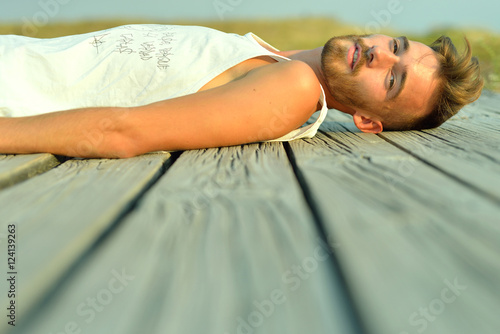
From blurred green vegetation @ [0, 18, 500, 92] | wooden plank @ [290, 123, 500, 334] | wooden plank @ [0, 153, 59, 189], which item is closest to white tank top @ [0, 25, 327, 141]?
wooden plank @ [0, 153, 59, 189]

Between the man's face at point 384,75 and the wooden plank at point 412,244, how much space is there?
1.08 metres

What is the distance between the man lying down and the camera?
5.15 ft

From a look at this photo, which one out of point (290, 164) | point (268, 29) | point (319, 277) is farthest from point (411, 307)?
point (268, 29)

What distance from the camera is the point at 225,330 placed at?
1.69ft

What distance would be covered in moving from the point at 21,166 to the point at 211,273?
960 mm

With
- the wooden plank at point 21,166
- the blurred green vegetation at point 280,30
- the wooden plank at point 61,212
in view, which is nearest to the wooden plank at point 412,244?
the wooden plank at point 61,212

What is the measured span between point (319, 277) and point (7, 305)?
0.43 metres

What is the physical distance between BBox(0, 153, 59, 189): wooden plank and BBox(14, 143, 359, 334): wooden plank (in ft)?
1.70

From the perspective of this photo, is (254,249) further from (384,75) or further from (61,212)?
(384,75)

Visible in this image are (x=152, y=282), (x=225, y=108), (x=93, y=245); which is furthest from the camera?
(x=225, y=108)

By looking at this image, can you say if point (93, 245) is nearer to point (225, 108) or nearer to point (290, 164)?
point (290, 164)

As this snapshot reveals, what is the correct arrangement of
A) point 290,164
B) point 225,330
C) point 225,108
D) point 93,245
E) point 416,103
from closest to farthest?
1. point 225,330
2. point 93,245
3. point 290,164
4. point 225,108
5. point 416,103

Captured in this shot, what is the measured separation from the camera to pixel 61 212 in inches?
35.6

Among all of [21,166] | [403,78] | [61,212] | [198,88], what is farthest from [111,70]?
[403,78]
